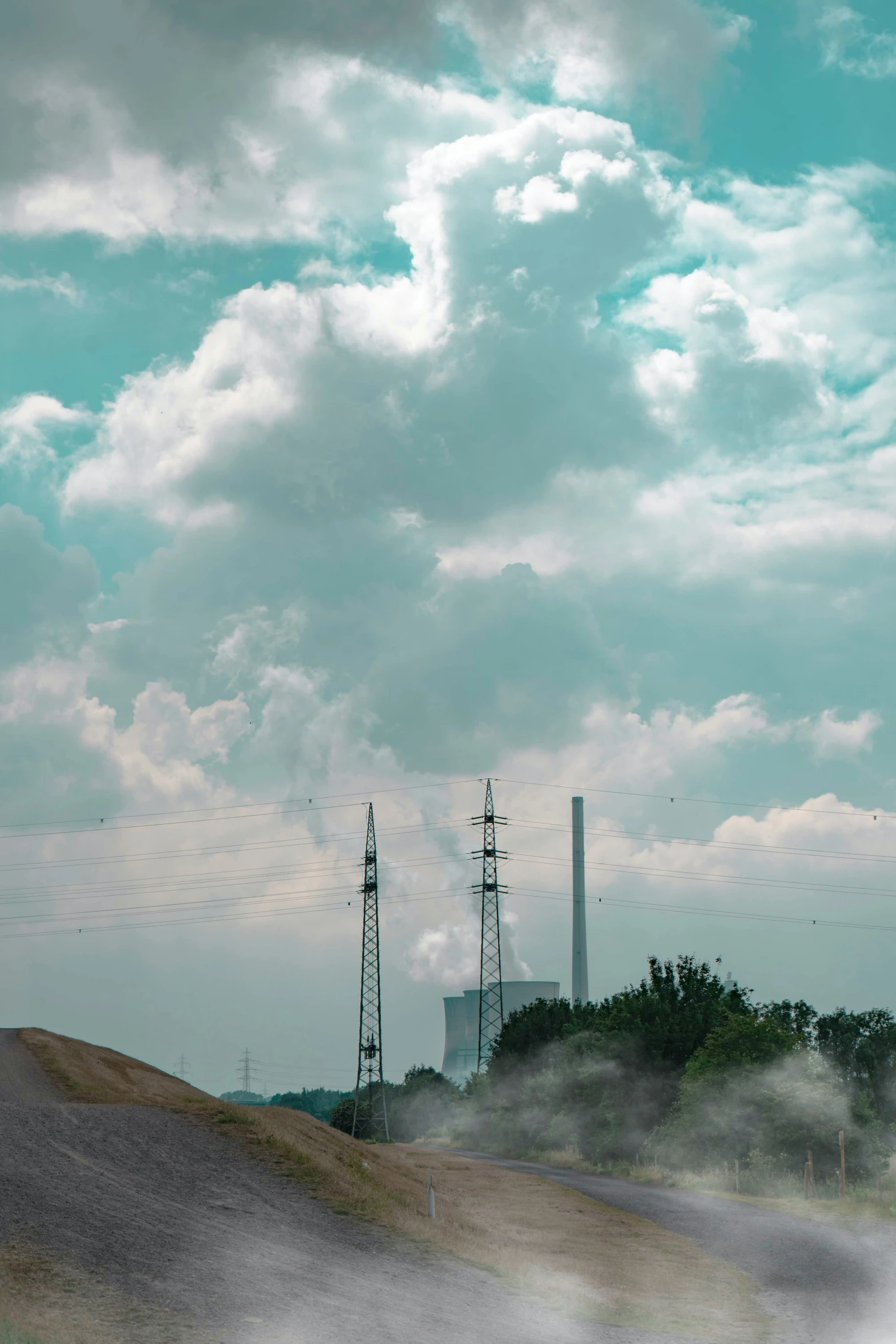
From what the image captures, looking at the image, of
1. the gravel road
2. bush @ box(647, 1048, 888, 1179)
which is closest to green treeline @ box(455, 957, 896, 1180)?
bush @ box(647, 1048, 888, 1179)

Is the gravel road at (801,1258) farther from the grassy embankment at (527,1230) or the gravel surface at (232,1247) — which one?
the gravel surface at (232,1247)

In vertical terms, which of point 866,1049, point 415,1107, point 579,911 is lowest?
point 415,1107

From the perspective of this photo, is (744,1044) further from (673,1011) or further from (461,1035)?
(461,1035)

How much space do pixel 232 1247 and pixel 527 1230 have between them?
12928 mm

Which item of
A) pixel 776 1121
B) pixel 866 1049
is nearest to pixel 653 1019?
pixel 776 1121

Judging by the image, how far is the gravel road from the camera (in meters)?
19.3

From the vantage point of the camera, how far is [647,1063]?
201 feet

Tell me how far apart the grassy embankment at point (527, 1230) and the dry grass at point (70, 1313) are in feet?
23.7

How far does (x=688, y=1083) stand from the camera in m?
50.9

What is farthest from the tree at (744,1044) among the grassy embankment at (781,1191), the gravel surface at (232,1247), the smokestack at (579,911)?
the smokestack at (579,911)

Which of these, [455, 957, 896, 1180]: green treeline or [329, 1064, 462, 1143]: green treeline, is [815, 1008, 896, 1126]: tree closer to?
[455, 957, 896, 1180]: green treeline

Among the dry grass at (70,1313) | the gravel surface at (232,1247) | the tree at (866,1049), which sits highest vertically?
→ the dry grass at (70,1313)

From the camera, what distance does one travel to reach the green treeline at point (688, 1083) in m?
42.8

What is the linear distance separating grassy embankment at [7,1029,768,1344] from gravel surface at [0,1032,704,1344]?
89 centimetres
